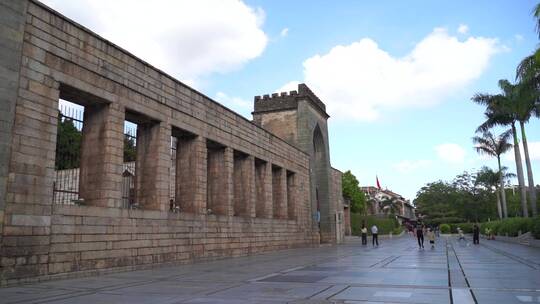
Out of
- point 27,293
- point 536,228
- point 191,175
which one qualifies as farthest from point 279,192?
point 27,293

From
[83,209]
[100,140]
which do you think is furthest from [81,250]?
[100,140]

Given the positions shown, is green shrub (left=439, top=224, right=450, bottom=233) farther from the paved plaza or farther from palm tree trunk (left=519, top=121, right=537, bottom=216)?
the paved plaza

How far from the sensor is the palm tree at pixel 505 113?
35.2 m

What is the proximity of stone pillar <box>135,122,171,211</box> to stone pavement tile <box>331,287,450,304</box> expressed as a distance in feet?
27.0

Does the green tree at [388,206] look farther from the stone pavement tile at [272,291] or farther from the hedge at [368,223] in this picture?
the stone pavement tile at [272,291]

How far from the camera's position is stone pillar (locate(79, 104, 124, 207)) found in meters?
12.4

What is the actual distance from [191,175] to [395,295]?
10.8 metres

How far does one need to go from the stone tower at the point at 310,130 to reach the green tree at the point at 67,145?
1835 centimetres

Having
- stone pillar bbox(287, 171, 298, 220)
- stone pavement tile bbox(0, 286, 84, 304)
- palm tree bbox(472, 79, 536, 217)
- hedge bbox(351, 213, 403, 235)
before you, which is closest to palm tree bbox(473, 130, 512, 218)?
palm tree bbox(472, 79, 536, 217)

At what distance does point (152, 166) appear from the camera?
48.0ft

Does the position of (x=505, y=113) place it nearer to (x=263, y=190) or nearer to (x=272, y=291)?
(x=263, y=190)

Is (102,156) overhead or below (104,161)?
overhead

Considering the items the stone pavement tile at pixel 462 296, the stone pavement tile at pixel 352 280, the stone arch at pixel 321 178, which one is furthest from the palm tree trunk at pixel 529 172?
the stone pavement tile at pixel 462 296

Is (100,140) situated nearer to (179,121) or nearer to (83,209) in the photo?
(83,209)
